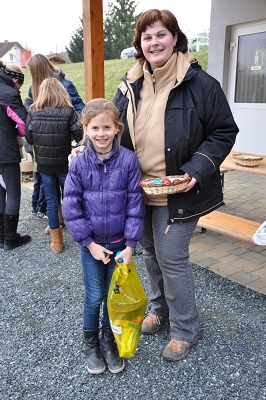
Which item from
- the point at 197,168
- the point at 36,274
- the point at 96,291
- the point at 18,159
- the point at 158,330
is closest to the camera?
the point at 197,168

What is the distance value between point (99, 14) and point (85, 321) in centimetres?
327

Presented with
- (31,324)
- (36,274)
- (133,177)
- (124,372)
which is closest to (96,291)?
(124,372)

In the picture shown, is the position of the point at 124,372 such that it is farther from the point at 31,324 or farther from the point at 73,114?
the point at 73,114

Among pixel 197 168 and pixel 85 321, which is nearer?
pixel 197 168

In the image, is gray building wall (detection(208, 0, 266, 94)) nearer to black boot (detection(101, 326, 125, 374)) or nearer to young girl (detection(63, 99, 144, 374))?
young girl (detection(63, 99, 144, 374))

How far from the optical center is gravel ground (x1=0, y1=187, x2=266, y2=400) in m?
2.18

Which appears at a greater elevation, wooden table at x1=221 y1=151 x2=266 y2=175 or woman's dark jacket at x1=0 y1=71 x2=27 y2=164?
woman's dark jacket at x1=0 y1=71 x2=27 y2=164

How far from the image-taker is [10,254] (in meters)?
4.20

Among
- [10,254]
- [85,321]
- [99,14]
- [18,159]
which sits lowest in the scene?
[10,254]

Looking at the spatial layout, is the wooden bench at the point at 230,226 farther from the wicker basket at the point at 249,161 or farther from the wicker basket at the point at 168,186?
the wicker basket at the point at 168,186

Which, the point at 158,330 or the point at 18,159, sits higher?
the point at 18,159

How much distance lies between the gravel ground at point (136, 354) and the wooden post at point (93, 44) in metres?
2.11

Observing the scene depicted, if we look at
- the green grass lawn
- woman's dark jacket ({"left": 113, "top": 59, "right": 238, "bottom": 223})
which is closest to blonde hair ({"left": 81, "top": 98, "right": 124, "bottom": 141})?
woman's dark jacket ({"left": 113, "top": 59, "right": 238, "bottom": 223})

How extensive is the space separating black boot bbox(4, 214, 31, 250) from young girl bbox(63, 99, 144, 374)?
226 centimetres
